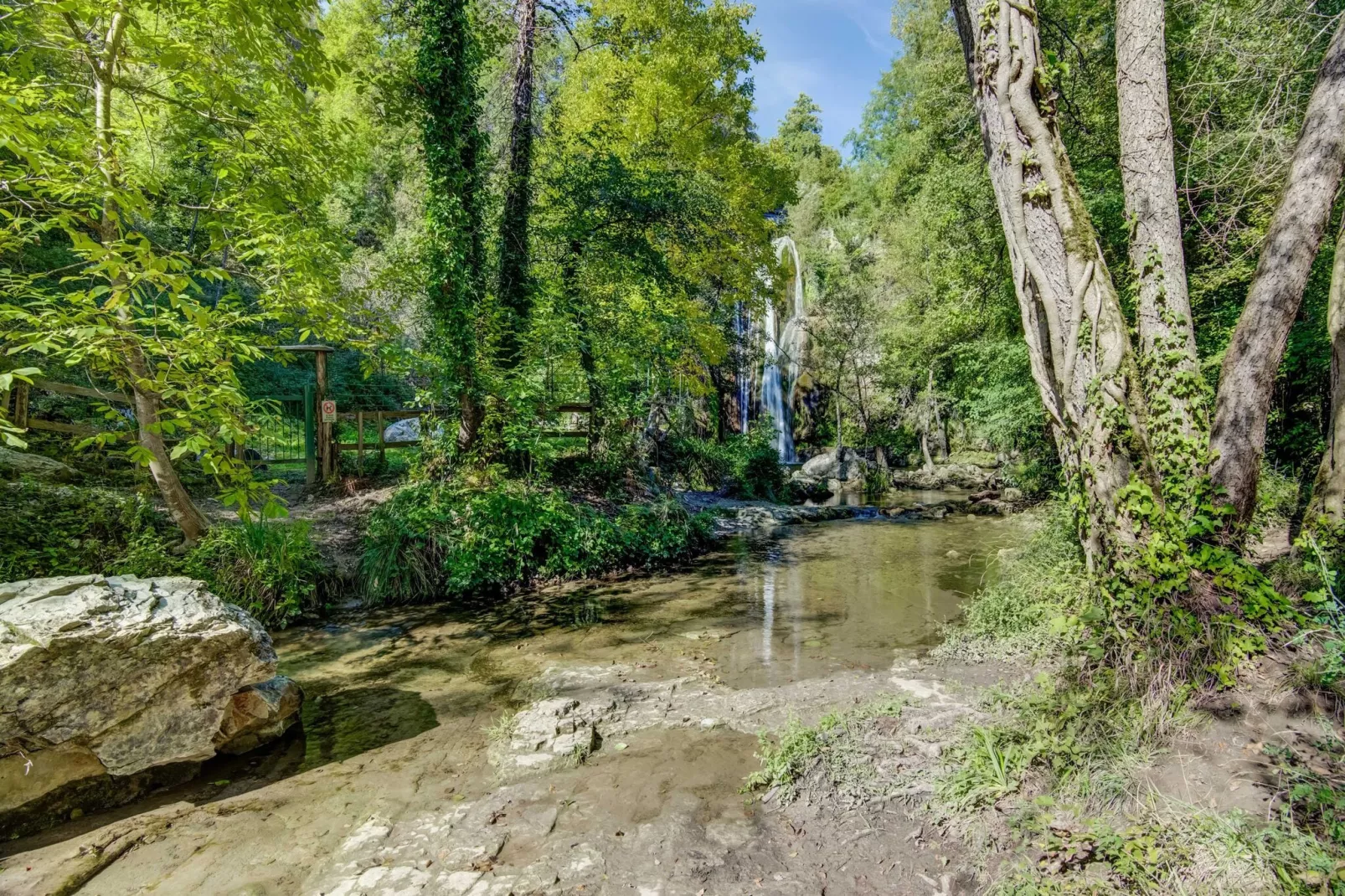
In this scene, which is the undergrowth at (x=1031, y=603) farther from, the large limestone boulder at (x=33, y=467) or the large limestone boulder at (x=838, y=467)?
the large limestone boulder at (x=838, y=467)

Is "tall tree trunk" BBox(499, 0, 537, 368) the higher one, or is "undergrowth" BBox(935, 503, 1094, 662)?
"tall tree trunk" BBox(499, 0, 537, 368)

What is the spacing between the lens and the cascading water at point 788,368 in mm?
22734

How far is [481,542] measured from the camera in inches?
314

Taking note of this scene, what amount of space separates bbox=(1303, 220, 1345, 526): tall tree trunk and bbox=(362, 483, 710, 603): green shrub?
7.07 meters

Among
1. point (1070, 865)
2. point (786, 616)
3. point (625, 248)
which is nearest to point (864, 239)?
point (625, 248)

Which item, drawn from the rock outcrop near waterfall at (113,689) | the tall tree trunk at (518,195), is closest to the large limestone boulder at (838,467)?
the tall tree trunk at (518,195)

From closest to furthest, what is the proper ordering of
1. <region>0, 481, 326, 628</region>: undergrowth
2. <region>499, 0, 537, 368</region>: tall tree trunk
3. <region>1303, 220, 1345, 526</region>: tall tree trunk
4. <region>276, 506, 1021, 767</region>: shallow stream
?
<region>1303, 220, 1345, 526</region>: tall tree trunk < <region>276, 506, 1021, 767</region>: shallow stream < <region>0, 481, 326, 628</region>: undergrowth < <region>499, 0, 537, 368</region>: tall tree trunk

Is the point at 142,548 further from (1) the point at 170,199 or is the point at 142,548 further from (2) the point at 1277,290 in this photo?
(2) the point at 1277,290

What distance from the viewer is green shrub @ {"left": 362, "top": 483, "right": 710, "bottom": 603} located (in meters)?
7.68

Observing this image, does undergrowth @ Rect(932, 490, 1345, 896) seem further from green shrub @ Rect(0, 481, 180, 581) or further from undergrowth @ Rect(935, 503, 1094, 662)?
green shrub @ Rect(0, 481, 180, 581)

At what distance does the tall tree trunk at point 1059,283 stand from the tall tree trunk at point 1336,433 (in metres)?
2.07

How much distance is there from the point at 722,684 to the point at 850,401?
773 inches

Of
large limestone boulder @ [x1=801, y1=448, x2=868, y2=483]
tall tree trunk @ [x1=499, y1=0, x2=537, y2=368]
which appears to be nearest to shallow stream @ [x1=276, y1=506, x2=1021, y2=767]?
tall tree trunk @ [x1=499, y1=0, x2=537, y2=368]

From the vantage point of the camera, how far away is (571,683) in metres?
5.02
